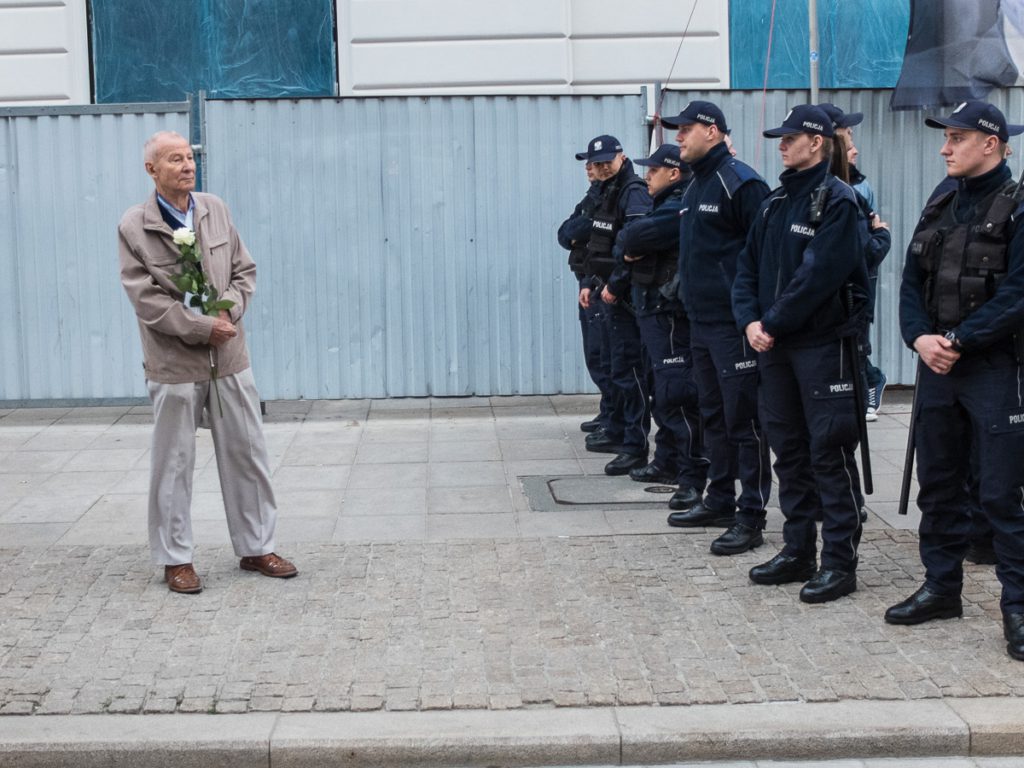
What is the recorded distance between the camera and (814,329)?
6.22 m

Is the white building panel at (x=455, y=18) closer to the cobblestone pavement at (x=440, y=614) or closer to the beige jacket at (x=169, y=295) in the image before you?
the cobblestone pavement at (x=440, y=614)

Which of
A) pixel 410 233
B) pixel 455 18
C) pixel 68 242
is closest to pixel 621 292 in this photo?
pixel 410 233

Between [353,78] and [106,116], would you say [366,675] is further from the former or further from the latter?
[353,78]

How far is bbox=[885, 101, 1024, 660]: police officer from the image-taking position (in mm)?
5504

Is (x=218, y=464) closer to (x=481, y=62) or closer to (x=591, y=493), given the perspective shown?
(x=591, y=493)

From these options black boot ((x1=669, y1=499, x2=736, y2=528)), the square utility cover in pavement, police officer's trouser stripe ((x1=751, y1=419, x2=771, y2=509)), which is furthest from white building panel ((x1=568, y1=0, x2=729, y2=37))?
police officer's trouser stripe ((x1=751, y1=419, x2=771, y2=509))

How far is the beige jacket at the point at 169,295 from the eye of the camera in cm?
634

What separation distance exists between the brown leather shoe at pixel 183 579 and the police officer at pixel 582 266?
12.8ft

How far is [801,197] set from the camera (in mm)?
6258

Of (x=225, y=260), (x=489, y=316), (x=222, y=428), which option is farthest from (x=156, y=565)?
(x=489, y=316)

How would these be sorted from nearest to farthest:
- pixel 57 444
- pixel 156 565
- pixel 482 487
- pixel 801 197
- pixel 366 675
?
pixel 366 675, pixel 801 197, pixel 156 565, pixel 482 487, pixel 57 444

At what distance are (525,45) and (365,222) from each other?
11.1ft

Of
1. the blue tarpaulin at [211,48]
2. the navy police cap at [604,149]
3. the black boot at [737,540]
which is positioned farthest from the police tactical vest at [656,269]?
the blue tarpaulin at [211,48]

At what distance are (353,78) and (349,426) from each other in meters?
4.60
